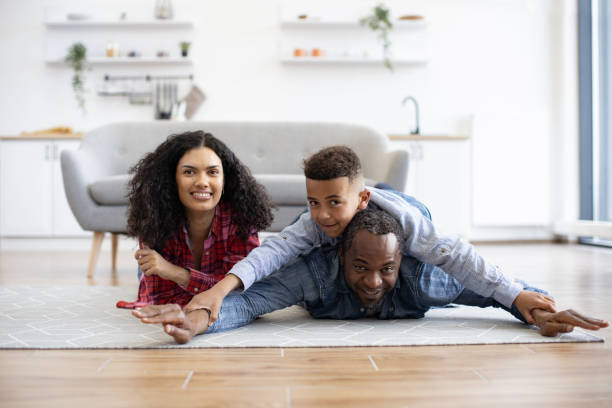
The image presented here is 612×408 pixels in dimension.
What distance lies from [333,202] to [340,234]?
0.12 meters

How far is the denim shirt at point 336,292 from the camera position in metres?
1.42

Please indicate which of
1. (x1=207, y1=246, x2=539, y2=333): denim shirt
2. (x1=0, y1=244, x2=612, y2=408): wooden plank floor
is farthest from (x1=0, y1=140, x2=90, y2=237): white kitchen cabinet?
(x1=0, y1=244, x2=612, y2=408): wooden plank floor

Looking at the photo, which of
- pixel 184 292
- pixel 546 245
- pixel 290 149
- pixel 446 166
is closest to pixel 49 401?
pixel 184 292

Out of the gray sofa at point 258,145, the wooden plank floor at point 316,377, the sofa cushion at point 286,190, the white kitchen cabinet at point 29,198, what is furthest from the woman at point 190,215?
the white kitchen cabinet at point 29,198

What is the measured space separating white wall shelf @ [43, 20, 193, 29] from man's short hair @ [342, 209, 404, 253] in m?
3.57

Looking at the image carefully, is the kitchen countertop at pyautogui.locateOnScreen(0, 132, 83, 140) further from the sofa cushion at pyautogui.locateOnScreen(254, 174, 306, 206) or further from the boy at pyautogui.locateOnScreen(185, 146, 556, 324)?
the boy at pyautogui.locateOnScreen(185, 146, 556, 324)

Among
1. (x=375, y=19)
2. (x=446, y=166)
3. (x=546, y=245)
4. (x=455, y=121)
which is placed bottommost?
(x=546, y=245)

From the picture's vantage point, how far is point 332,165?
132cm

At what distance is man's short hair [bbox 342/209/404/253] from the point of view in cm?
131

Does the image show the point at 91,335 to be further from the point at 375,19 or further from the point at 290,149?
the point at 375,19

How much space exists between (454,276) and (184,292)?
758mm

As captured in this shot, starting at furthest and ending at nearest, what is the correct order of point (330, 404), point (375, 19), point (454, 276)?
point (375, 19), point (454, 276), point (330, 404)

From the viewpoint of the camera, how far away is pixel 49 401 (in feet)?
2.72

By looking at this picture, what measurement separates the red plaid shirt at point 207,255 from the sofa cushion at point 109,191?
1.03 m
